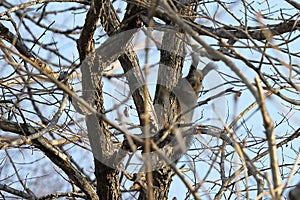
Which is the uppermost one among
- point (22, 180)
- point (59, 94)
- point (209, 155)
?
point (59, 94)

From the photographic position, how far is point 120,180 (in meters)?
3.63

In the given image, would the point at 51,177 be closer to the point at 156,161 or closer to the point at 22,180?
the point at 22,180

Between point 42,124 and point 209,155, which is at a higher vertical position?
point 42,124

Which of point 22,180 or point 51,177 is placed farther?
point 51,177

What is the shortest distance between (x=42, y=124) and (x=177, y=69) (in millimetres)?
897

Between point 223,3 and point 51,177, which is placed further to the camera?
point 51,177

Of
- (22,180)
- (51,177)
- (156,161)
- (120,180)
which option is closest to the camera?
(156,161)

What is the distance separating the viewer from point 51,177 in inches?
190

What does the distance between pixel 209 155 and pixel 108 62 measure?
89 centimetres

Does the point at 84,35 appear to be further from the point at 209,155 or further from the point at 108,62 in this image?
the point at 209,155

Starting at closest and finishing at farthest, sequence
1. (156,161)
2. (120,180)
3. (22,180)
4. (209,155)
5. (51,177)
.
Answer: (209,155), (156,161), (120,180), (22,180), (51,177)

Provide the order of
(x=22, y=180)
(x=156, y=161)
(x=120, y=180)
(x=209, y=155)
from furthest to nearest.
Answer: (x=22, y=180) → (x=120, y=180) → (x=156, y=161) → (x=209, y=155)

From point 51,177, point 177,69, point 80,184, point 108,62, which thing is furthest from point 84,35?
point 51,177

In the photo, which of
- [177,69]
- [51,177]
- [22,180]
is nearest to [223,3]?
[177,69]
